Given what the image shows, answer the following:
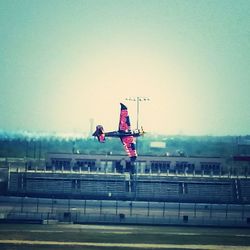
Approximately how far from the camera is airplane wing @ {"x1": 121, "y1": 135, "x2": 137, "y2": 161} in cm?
6850

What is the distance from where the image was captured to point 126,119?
7619cm

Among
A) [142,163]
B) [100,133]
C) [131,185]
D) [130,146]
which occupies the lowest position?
[131,185]

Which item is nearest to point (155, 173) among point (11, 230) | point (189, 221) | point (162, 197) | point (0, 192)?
point (162, 197)

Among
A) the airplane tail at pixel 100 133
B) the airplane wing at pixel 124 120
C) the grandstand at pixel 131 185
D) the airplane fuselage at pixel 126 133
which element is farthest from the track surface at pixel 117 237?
the airplane wing at pixel 124 120

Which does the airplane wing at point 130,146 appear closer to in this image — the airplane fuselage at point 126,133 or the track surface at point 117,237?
the airplane fuselage at point 126,133

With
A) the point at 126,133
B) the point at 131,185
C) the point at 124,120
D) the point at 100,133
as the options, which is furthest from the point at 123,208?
the point at 124,120

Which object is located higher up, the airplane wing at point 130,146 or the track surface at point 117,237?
the airplane wing at point 130,146

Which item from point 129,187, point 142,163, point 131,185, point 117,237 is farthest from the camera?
Result: point 142,163

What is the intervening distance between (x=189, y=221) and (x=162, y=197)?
536 inches

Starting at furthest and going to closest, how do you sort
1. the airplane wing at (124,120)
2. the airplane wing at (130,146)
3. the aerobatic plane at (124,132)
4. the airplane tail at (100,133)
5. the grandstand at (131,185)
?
the airplane tail at (100,133)
the airplane wing at (124,120)
the aerobatic plane at (124,132)
the airplane wing at (130,146)
the grandstand at (131,185)

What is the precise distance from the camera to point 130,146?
7088 centimetres

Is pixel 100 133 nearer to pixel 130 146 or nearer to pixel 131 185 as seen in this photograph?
pixel 130 146

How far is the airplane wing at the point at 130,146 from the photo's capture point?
2697 inches

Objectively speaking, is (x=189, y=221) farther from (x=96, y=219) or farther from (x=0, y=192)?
(x=0, y=192)
